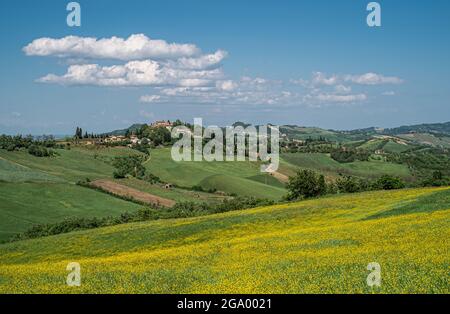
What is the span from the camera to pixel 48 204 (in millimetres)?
100625

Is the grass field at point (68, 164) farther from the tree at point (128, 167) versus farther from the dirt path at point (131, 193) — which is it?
the dirt path at point (131, 193)

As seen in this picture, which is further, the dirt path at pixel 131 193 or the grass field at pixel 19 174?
the grass field at pixel 19 174

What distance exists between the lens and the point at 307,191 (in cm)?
9519

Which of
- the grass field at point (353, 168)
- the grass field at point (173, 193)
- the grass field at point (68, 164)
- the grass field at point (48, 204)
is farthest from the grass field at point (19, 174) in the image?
the grass field at point (353, 168)

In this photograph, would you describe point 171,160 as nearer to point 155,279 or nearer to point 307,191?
point 307,191

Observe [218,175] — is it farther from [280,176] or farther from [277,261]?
[277,261]

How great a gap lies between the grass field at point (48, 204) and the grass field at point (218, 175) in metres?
38.4

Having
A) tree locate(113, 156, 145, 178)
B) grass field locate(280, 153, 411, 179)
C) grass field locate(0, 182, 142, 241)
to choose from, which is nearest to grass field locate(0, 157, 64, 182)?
grass field locate(0, 182, 142, 241)

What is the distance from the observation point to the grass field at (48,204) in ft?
287

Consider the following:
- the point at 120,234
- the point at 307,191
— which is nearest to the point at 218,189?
the point at 307,191

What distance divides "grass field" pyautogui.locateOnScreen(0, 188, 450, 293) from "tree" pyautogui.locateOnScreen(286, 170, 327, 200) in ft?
155

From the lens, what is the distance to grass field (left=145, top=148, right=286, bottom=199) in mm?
139000

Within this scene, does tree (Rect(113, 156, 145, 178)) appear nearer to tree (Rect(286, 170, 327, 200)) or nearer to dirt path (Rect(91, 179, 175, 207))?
dirt path (Rect(91, 179, 175, 207))

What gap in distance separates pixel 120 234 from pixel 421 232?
32.0 meters
